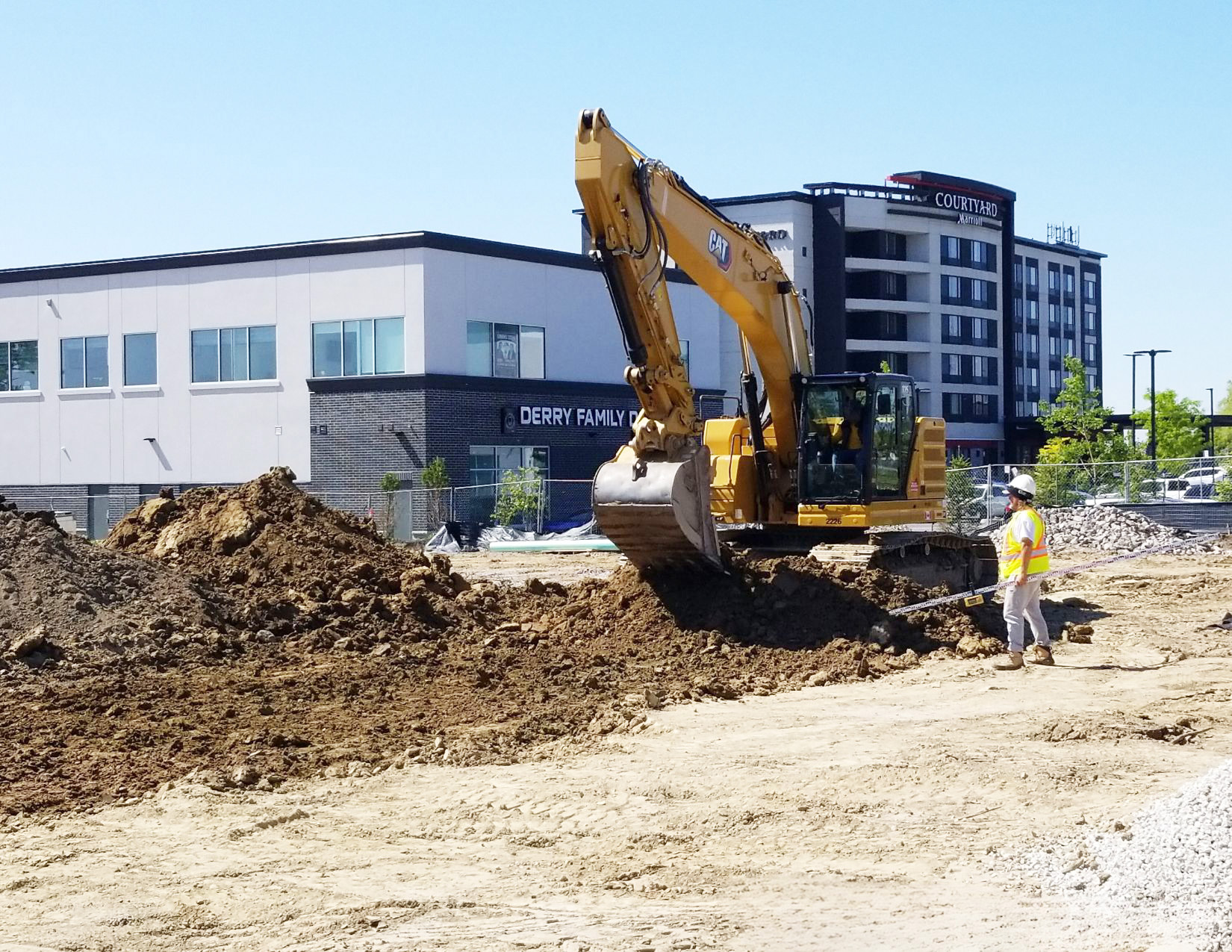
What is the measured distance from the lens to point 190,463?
41938 mm

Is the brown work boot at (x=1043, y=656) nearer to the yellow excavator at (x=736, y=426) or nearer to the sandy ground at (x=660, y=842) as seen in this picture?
the sandy ground at (x=660, y=842)

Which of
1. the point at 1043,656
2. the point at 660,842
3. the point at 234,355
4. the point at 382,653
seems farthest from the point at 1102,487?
the point at 660,842

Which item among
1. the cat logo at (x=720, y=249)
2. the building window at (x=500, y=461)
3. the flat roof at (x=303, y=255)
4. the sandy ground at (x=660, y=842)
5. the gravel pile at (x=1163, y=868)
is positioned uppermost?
the flat roof at (x=303, y=255)

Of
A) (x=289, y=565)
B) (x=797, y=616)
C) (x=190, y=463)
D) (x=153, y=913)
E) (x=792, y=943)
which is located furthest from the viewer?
(x=190, y=463)

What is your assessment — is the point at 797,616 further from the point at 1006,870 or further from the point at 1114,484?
the point at 1114,484

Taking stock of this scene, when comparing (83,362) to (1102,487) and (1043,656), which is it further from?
(1043,656)

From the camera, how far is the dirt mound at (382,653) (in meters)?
→ 10.9

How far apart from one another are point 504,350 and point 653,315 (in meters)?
26.5

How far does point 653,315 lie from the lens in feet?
49.0

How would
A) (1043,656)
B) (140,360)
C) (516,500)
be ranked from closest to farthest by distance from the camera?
(1043,656) → (516,500) → (140,360)

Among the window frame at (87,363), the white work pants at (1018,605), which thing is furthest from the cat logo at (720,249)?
the window frame at (87,363)

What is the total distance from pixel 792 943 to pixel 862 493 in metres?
10.9

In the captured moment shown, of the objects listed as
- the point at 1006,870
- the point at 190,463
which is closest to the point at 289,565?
the point at 1006,870

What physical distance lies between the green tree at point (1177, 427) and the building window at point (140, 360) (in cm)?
4407
